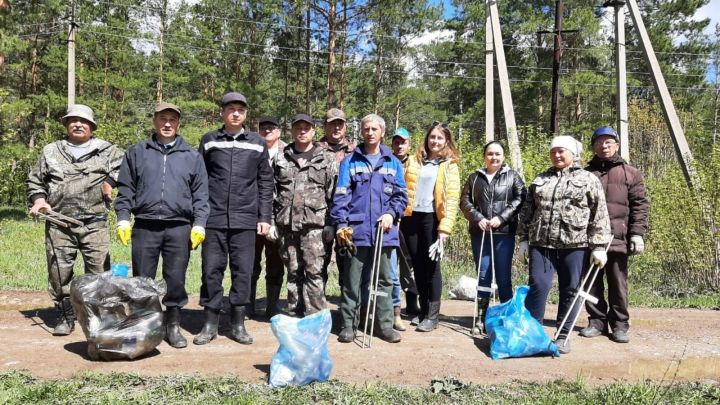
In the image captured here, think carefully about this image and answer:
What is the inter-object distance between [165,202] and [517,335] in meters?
3.03

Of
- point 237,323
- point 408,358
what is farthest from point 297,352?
point 237,323

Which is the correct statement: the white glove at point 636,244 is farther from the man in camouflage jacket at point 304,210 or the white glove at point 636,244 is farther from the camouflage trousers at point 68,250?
the camouflage trousers at point 68,250

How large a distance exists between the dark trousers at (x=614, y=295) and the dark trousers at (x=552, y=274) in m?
0.39

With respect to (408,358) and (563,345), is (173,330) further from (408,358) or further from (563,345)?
(563,345)

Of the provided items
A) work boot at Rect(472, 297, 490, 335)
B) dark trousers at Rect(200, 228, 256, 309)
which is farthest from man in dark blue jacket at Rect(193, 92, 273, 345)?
work boot at Rect(472, 297, 490, 335)

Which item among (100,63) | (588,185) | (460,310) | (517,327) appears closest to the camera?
(517,327)

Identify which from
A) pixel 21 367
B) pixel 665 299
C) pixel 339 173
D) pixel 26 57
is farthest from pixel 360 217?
pixel 26 57

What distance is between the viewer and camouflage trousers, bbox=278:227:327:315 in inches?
186

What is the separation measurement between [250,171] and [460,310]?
3.17 meters

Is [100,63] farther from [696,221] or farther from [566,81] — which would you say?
[696,221]

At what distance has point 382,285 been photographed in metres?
4.61

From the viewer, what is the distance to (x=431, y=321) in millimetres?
5027

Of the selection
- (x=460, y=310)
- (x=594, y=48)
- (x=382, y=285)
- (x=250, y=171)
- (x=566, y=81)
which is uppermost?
(x=594, y=48)

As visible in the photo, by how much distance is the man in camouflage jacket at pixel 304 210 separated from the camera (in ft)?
15.5
